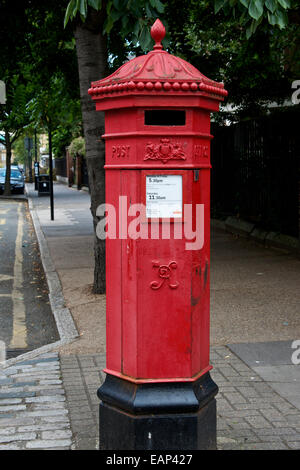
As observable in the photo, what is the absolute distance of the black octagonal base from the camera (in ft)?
11.9

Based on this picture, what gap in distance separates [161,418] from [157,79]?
195cm

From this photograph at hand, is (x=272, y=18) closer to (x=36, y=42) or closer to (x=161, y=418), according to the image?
(x=161, y=418)

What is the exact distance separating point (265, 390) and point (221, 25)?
11742 millimetres

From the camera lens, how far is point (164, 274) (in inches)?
140

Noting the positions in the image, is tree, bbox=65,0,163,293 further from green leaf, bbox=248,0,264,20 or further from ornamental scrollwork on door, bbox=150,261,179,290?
ornamental scrollwork on door, bbox=150,261,179,290

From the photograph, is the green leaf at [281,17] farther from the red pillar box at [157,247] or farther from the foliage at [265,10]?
the red pillar box at [157,247]

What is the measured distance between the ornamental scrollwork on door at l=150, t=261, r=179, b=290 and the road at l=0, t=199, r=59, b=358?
3.39 metres

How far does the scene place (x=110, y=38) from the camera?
1132 cm

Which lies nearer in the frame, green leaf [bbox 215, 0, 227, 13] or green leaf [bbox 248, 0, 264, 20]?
green leaf [bbox 248, 0, 264, 20]

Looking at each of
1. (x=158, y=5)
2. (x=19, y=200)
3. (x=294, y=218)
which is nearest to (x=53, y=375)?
(x=158, y=5)

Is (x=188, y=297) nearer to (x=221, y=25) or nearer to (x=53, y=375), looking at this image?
(x=53, y=375)

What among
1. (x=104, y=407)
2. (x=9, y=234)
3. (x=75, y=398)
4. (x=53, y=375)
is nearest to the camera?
(x=104, y=407)

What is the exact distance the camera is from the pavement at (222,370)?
164 inches

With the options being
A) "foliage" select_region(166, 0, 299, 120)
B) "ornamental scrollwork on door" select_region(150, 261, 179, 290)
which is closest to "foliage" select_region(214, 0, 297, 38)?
"ornamental scrollwork on door" select_region(150, 261, 179, 290)
